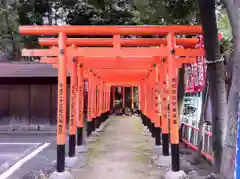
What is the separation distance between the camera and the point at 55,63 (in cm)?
891

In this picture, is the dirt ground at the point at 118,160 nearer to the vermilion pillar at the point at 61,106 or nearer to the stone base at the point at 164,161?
the stone base at the point at 164,161

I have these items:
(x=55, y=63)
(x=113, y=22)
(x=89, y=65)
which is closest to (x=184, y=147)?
(x=89, y=65)

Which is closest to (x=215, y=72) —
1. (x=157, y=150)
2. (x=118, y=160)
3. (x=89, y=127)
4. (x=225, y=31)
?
(x=225, y=31)

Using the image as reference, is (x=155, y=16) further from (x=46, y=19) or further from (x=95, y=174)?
(x=46, y=19)

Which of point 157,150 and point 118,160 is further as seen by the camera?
point 157,150

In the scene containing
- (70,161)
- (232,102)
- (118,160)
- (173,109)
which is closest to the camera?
(232,102)

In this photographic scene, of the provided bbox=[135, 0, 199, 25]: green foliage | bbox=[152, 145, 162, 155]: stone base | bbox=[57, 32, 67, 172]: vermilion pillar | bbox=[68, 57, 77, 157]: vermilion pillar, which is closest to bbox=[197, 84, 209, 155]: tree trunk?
bbox=[152, 145, 162, 155]: stone base

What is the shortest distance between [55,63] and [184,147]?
16.5 feet

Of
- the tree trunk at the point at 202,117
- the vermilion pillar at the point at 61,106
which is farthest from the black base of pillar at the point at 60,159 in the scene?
the tree trunk at the point at 202,117

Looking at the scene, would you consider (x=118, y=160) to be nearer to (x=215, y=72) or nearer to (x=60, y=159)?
(x=60, y=159)

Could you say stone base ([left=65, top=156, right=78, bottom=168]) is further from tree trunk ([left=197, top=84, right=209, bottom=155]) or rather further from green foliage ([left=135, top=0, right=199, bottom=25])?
green foliage ([left=135, top=0, right=199, bottom=25])

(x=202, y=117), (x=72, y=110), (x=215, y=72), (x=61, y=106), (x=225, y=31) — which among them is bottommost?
(x=202, y=117)

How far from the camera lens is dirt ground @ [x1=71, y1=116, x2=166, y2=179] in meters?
7.53

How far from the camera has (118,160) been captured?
9.08 meters
